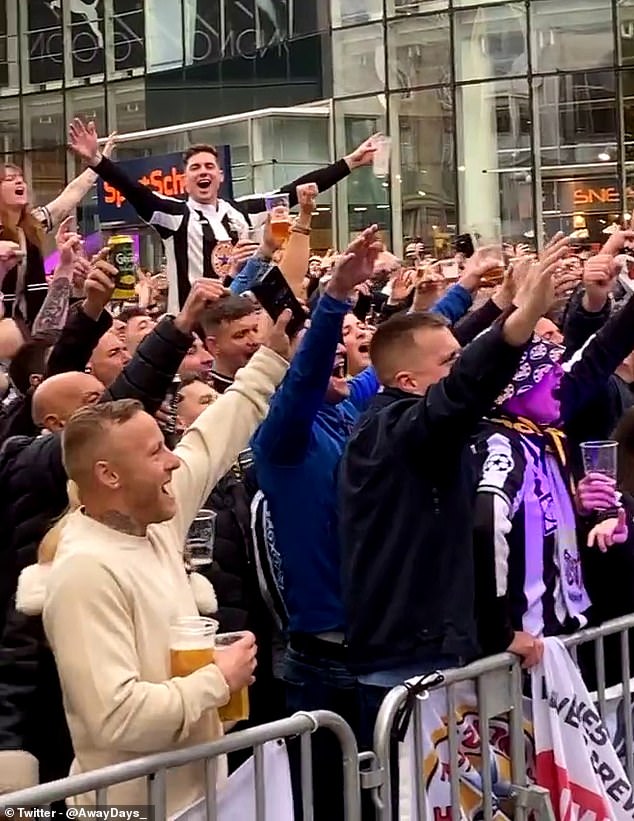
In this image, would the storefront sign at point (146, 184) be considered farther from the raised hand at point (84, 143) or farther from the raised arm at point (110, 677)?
the raised arm at point (110, 677)

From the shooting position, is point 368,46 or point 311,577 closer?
point 311,577

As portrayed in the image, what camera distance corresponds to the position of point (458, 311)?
6242 mm

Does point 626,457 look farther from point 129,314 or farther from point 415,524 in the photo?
point 129,314

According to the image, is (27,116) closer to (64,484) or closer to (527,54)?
(527,54)

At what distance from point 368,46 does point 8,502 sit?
22.6 m

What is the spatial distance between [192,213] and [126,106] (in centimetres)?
2316

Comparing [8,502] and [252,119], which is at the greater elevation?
[252,119]

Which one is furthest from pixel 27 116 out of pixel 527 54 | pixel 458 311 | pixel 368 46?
pixel 458 311

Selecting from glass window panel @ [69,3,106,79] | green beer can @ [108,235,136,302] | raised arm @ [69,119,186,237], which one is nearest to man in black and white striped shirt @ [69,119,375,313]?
raised arm @ [69,119,186,237]

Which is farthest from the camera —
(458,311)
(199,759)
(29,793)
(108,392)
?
(458,311)

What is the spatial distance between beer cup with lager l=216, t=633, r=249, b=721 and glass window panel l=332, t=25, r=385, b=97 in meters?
23.1

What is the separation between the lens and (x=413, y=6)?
2533 centimetres

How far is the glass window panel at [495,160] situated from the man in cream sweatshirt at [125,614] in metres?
20.8

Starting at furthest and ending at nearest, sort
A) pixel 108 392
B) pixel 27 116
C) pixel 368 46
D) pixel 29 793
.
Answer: pixel 27 116, pixel 368 46, pixel 108 392, pixel 29 793
